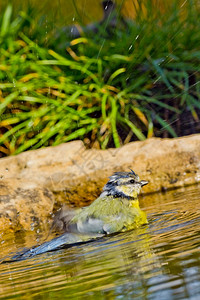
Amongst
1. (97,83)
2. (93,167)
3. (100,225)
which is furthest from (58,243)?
(97,83)

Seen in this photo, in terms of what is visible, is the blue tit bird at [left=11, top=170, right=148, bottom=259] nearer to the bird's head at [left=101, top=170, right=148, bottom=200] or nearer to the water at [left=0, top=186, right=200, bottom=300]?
the bird's head at [left=101, top=170, right=148, bottom=200]

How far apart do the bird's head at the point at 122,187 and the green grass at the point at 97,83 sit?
2.90 m

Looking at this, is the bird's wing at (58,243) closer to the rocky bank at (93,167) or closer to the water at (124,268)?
the water at (124,268)

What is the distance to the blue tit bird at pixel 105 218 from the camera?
3680mm

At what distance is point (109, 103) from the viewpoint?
7746 millimetres

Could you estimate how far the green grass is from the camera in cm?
748

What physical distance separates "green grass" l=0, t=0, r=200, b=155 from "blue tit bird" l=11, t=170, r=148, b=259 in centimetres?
305

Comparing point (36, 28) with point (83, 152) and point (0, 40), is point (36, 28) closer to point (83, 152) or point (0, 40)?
point (0, 40)

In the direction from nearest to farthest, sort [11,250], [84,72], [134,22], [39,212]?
[11,250]
[39,212]
[84,72]
[134,22]

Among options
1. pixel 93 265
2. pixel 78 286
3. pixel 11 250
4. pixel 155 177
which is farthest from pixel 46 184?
pixel 78 286

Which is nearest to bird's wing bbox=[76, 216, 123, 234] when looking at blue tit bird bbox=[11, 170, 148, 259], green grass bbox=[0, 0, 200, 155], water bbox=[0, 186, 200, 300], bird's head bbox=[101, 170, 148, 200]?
blue tit bird bbox=[11, 170, 148, 259]

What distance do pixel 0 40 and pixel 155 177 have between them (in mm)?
3157

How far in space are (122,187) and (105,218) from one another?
46cm

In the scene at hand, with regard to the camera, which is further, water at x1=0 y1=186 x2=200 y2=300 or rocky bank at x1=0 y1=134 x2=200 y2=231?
rocky bank at x1=0 y1=134 x2=200 y2=231
